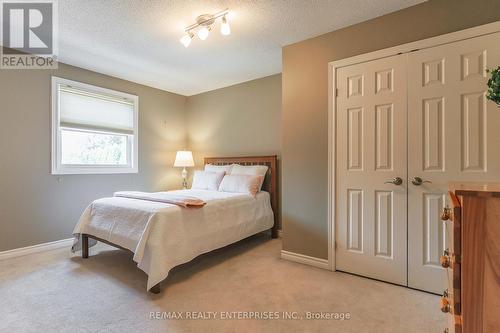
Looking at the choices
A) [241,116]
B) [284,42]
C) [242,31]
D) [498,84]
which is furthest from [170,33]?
[498,84]

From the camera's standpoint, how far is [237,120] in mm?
4289

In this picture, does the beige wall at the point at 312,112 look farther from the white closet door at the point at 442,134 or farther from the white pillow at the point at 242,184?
the white pillow at the point at 242,184

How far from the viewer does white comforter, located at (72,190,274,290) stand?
213 cm

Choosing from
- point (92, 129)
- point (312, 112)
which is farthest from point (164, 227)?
point (92, 129)

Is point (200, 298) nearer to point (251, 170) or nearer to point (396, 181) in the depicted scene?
point (396, 181)

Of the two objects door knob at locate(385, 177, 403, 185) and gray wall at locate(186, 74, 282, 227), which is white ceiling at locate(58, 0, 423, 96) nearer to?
gray wall at locate(186, 74, 282, 227)

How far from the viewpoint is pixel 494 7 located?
73.1 inches

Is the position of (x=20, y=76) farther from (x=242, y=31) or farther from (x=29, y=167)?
(x=242, y=31)

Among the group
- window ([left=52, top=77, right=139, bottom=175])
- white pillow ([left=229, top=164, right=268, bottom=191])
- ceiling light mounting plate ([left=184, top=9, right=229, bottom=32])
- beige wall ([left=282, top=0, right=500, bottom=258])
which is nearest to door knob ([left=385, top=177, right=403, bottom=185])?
beige wall ([left=282, top=0, right=500, bottom=258])

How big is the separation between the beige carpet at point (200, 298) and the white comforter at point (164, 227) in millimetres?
237

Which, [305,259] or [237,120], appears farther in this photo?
[237,120]

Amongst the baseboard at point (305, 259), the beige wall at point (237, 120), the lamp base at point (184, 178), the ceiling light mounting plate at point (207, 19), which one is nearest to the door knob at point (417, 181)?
the baseboard at point (305, 259)

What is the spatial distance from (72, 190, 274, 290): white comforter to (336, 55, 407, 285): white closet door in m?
1.21

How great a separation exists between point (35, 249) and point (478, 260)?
4100mm
